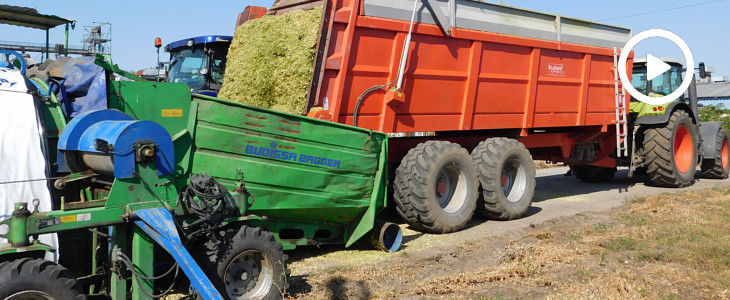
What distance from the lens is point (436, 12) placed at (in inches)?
288

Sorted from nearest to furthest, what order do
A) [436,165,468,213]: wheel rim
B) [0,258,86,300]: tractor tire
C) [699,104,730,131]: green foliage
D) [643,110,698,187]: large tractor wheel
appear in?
[0,258,86,300]: tractor tire
[436,165,468,213]: wheel rim
[643,110,698,187]: large tractor wheel
[699,104,730,131]: green foliage

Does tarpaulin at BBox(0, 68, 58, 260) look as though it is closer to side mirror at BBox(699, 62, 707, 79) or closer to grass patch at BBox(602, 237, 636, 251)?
grass patch at BBox(602, 237, 636, 251)

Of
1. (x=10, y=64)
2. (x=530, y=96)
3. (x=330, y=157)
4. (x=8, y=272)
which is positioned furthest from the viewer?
(x=530, y=96)

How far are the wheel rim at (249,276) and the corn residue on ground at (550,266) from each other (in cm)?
33

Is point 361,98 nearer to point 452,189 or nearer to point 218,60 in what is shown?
point 452,189

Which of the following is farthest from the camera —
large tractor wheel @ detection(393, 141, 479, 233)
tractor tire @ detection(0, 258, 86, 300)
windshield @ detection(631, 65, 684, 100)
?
windshield @ detection(631, 65, 684, 100)

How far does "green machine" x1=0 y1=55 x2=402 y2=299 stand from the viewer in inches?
152

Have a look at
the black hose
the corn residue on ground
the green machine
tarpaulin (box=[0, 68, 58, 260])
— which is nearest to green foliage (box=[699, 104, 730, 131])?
the corn residue on ground

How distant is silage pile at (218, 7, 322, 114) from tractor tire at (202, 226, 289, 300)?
6.81 feet

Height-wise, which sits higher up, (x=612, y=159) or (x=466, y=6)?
(x=466, y=6)

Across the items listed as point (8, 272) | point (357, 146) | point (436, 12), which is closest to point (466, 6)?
point (436, 12)

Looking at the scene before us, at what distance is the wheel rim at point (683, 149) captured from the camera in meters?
11.6

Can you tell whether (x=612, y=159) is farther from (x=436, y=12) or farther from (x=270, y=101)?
(x=270, y=101)

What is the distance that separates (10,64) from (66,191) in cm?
129
